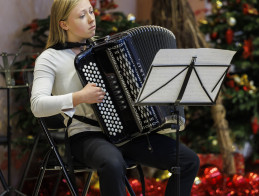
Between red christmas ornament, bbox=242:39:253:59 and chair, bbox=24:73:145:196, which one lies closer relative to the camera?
chair, bbox=24:73:145:196

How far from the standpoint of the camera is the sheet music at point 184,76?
1.98 m

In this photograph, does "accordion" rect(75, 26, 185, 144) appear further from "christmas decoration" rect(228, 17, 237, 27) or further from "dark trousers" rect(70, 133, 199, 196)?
"christmas decoration" rect(228, 17, 237, 27)

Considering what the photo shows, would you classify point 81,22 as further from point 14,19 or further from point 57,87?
point 14,19

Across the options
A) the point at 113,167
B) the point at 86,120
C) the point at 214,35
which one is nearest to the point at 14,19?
the point at 86,120

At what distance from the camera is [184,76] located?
2.04m

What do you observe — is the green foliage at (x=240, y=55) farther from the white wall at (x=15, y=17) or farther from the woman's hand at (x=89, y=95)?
the woman's hand at (x=89, y=95)

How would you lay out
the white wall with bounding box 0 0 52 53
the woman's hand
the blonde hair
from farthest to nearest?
1. the white wall with bounding box 0 0 52 53
2. the blonde hair
3. the woman's hand

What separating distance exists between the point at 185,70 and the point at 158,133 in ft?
1.72

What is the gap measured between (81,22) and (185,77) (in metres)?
0.62

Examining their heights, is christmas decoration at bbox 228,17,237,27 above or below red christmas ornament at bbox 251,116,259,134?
above

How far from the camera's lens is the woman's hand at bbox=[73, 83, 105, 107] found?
2088mm

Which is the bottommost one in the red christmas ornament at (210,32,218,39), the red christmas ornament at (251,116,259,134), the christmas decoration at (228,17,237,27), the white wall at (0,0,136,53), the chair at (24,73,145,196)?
the red christmas ornament at (251,116,259,134)

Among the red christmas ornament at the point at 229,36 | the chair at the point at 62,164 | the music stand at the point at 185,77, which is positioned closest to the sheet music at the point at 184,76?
the music stand at the point at 185,77

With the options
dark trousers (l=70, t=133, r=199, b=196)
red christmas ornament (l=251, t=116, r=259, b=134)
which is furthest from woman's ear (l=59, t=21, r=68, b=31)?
red christmas ornament (l=251, t=116, r=259, b=134)
